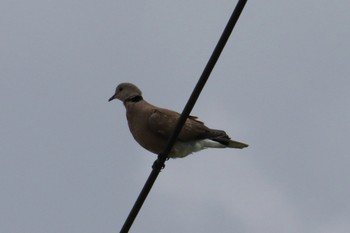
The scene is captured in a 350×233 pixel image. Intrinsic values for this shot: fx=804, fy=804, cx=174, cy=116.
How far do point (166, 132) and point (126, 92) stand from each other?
3.90 feet

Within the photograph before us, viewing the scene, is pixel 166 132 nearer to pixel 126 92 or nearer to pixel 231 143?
pixel 231 143

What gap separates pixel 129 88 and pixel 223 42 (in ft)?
15.1

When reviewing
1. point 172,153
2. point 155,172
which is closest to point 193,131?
point 172,153

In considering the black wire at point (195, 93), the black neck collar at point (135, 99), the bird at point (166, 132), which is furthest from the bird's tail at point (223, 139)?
the black wire at point (195, 93)

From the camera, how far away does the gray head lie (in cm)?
912

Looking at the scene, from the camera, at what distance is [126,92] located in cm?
927

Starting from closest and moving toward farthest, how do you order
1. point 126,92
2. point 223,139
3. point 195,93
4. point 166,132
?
point 195,93
point 166,132
point 223,139
point 126,92

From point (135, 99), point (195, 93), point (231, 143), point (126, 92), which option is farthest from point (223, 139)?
point (195, 93)

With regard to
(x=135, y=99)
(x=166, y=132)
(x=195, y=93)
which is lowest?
(x=195, y=93)

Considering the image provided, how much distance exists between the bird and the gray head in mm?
288

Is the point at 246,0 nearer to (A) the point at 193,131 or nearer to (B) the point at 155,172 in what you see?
(B) the point at 155,172

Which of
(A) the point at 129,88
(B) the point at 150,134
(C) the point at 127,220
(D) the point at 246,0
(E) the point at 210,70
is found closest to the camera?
(D) the point at 246,0

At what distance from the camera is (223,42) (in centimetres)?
475

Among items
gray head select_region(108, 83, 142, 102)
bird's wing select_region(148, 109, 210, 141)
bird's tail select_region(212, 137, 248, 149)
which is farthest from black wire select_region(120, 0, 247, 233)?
gray head select_region(108, 83, 142, 102)
